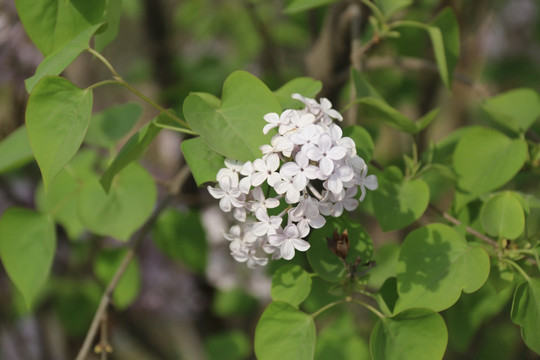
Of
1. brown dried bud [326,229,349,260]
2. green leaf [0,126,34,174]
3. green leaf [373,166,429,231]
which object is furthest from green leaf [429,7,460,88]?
green leaf [0,126,34,174]

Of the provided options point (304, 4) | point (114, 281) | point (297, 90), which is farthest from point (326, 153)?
point (114, 281)

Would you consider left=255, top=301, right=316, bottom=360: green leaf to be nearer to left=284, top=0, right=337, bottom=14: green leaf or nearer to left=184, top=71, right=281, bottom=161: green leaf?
left=184, top=71, right=281, bottom=161: green leaf

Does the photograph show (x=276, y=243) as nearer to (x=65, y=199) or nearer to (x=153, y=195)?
(x=153, y=195)

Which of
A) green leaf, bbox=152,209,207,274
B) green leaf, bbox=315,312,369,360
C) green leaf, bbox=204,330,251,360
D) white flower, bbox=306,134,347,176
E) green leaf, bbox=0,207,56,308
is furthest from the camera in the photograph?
green leaf, bbox=204,330,251,360

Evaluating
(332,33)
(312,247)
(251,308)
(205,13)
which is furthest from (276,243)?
(205,13)

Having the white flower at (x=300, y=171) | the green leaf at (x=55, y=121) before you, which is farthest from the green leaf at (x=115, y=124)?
the white flower at (x=300, y=171)

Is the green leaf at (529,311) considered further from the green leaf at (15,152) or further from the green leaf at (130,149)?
the green leaf at (15,152)
